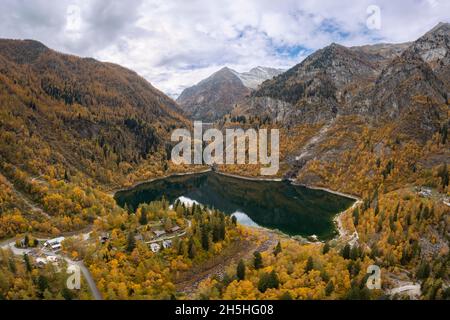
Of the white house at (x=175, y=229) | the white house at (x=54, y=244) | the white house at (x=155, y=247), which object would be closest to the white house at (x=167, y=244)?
the white house at (x=155, y=247)

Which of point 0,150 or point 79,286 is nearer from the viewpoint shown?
point 79,286

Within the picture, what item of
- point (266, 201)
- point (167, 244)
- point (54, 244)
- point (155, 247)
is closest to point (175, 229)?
point (167, 244)

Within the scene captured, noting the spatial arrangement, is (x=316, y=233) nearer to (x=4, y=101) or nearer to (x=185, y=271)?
(x=185, y=271)

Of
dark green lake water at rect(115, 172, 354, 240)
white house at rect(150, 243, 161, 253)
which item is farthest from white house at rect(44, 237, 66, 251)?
dark green lake water at rect(115, 172, 354, 240)

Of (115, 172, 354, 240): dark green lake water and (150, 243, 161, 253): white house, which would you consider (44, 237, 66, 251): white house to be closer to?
(150, 243, 161, 253): white house

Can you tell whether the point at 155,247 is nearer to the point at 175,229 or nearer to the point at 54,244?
the point at 175,229

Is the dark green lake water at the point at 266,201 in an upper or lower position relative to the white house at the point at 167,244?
lower

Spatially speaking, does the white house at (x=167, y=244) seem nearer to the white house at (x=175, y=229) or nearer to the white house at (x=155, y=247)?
the white house at (x=155, y=247)
